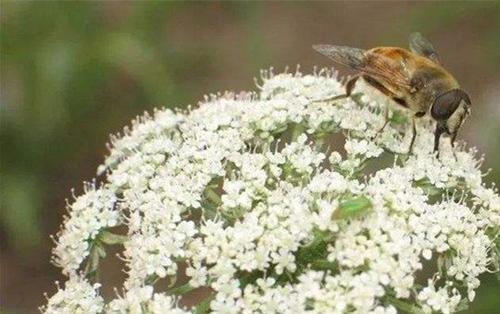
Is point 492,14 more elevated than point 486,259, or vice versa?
point 492,14

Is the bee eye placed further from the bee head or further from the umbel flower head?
the umbel flower head

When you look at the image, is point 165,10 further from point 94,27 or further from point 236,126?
point 236,126

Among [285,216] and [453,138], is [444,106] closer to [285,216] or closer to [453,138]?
[453,138]

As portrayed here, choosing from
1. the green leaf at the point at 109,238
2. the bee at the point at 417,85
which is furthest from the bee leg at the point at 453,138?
the green leaf at the point at 109,238

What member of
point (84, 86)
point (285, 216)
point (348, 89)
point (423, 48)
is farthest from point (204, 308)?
point (84, 86)

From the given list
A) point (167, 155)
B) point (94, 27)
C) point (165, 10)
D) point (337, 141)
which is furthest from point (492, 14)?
point (167, 155)

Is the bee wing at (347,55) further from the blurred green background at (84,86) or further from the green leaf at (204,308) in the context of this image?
the blurred green background at (84,86)
